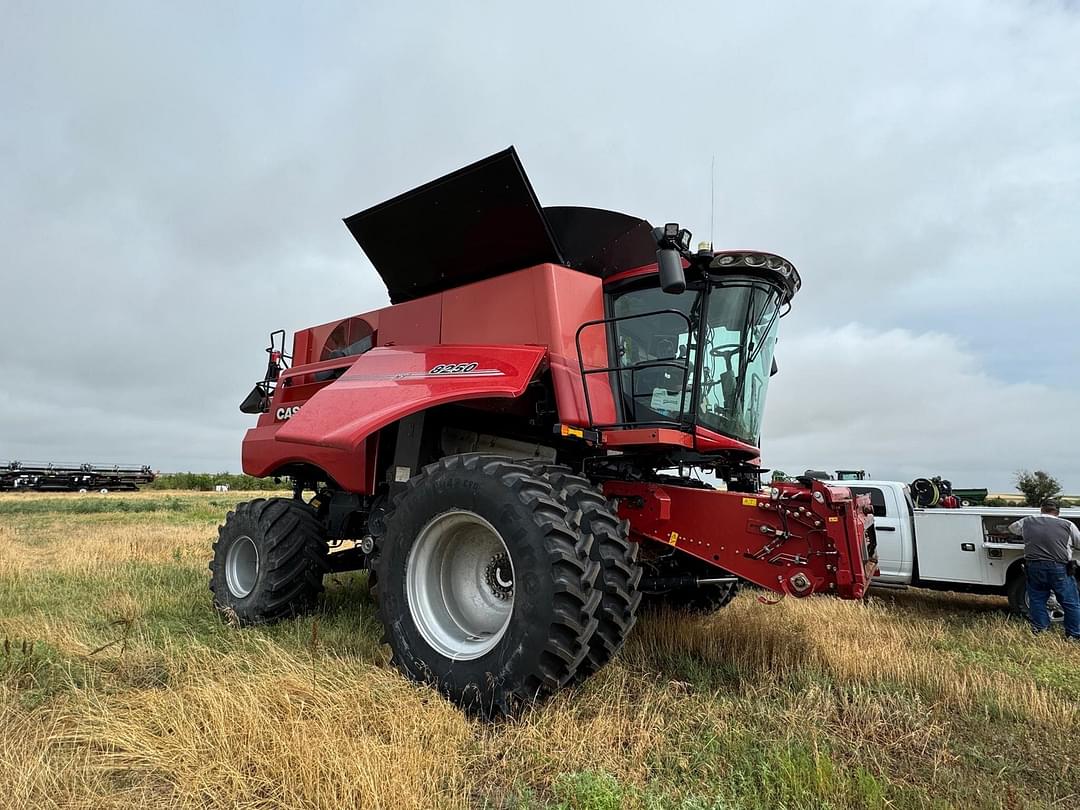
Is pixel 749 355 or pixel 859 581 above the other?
pixel 749 355

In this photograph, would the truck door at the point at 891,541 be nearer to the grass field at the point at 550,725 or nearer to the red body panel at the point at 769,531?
the grass field at the point at 550,725

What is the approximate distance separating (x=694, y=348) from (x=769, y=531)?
1302mm

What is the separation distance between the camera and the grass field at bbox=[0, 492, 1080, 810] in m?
2.72

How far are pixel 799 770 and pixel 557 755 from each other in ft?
3.36

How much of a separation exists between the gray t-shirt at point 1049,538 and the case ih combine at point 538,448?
250 cm

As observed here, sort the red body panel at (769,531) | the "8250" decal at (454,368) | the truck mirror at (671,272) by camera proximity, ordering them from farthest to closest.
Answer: the "8250" decal at (454,368) → the red body panel at (769,531) → the truck mirror at (671,272)

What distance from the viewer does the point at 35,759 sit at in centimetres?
284

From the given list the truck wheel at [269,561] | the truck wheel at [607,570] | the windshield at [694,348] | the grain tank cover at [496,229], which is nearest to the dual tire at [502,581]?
the truck wheel at [607,570]

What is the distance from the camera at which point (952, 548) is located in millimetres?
7629

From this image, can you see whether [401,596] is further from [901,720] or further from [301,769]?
[901,720]

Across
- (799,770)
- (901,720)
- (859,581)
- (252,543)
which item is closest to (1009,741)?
(901,720)

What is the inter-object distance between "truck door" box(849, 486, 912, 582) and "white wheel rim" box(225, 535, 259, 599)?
21.9ft

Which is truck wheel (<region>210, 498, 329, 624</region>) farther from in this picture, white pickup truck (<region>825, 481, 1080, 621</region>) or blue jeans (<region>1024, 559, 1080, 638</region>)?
blue jeans (<region>1024, 559, 1080, 638</region>)

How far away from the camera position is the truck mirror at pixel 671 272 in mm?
3910
